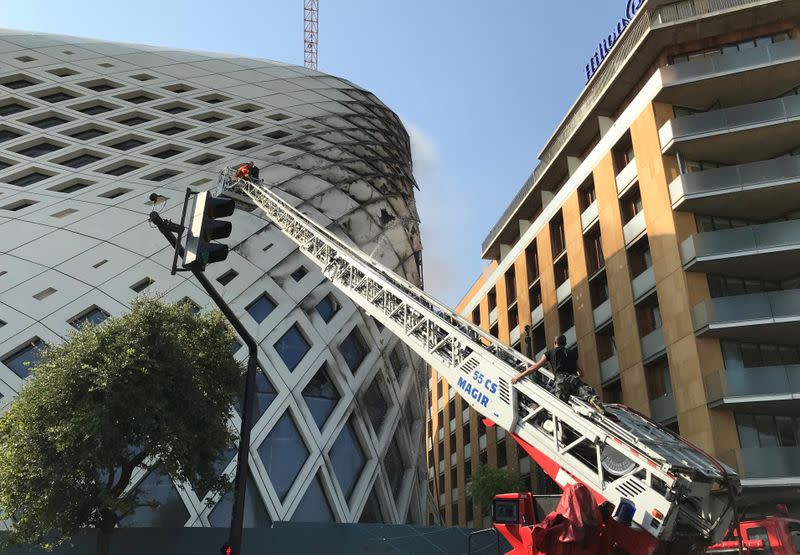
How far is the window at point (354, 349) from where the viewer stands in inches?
1000

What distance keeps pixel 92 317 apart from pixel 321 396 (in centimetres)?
839

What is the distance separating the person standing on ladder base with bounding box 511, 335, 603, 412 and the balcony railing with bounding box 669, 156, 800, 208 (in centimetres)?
1810

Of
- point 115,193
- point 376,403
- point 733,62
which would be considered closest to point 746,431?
point 376,403

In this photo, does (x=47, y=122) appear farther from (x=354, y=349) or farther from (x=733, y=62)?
(x=733, y=62)

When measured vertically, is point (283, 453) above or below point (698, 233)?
below

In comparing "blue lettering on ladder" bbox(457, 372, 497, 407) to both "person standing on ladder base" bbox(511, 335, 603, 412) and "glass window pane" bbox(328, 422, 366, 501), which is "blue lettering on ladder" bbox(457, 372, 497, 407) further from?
"glass window pane" bbox(328, 422, 366, 501)

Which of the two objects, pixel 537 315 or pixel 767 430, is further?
pixel 537 315

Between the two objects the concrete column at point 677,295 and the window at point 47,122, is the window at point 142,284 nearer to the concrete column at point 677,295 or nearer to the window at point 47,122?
the window at point 47,122

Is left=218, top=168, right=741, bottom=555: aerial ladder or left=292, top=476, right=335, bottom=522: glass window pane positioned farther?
left=292, top=476, right=335, bottom=522: glass window pane

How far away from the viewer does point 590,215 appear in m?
33.4

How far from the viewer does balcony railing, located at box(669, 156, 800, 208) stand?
25.3 metres

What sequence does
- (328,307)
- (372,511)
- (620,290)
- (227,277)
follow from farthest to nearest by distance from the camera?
Answer: (620,290)
(328,307)
(227,277)
(372,511)

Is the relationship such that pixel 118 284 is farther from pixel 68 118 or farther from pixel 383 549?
pixel 68 118

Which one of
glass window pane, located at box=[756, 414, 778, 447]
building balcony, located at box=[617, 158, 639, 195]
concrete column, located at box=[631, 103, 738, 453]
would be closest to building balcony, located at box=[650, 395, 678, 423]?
concrete column, located at box=[631, 103, 738, 453]
